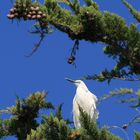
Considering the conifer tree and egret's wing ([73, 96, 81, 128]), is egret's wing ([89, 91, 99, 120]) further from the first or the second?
the conifer tree

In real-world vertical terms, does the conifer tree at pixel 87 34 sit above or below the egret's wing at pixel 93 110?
below

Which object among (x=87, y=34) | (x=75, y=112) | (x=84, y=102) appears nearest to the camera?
(x=87, y=34)

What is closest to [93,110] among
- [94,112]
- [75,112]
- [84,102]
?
[94,112]

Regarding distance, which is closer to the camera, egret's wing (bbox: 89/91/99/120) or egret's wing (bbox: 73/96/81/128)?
egret's wing (bbox: 73/96/81/128)

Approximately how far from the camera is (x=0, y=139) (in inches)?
319

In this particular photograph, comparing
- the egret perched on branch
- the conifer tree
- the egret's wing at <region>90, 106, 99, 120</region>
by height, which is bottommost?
the conifer tree

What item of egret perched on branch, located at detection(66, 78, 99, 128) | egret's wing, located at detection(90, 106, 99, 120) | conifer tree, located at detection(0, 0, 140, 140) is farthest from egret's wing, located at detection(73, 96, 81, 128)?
conifer tree, located at detection(0, 0, 140, 140)

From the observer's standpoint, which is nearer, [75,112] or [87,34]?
[87,34]

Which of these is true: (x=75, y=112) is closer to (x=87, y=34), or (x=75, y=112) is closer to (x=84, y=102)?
(x=84, y=102)

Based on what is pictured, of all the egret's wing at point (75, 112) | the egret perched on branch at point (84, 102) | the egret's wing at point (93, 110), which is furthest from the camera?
the egret perched on branch at point (84, 102)

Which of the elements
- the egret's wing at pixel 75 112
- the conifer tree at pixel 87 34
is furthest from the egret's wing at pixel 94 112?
the conifer tree at pixel 87 34

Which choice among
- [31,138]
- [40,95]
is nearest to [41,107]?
[40,95]

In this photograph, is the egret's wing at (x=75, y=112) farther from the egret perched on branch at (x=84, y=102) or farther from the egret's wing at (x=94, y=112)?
the egret's wing at (x=94, y=112)

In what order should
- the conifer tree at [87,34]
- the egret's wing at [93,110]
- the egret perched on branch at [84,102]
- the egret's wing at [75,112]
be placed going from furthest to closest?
1. the egret perched on branch at [84,102]
2. the egret's wing at [93,110]
3. the egret's wing at [75,112]
4. the conifer tree at [87,34]
